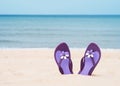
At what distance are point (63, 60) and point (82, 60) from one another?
0.72 feet

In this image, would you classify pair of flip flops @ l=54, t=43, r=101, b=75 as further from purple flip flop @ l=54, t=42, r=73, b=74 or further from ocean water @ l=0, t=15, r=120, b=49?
ocean water @ l=0, t=15, r=120, b=49

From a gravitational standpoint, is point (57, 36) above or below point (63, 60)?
above

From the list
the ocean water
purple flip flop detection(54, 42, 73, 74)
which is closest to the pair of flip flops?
purple flip flop detection(54, 42, 73, 74)

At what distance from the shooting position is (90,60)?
391cm

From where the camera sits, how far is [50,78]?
3.27 m

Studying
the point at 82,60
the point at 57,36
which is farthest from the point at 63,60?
the point at 57,36

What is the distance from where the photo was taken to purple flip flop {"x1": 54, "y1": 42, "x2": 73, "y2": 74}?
3815 mm

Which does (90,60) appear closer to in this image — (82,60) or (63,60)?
(82,60)

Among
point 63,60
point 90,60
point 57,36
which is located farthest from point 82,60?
point 57,36

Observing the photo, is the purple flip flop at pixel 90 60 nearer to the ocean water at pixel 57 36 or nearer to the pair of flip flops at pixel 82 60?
the pair of flip flops at pixel 82 60

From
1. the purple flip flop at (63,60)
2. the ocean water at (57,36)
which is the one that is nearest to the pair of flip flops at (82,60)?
the purple flip flop at (63,60)

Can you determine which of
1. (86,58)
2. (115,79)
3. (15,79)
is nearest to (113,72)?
(86,58)

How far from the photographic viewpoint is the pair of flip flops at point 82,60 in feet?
12.5

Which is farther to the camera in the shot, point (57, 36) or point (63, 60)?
point (57, 36)
